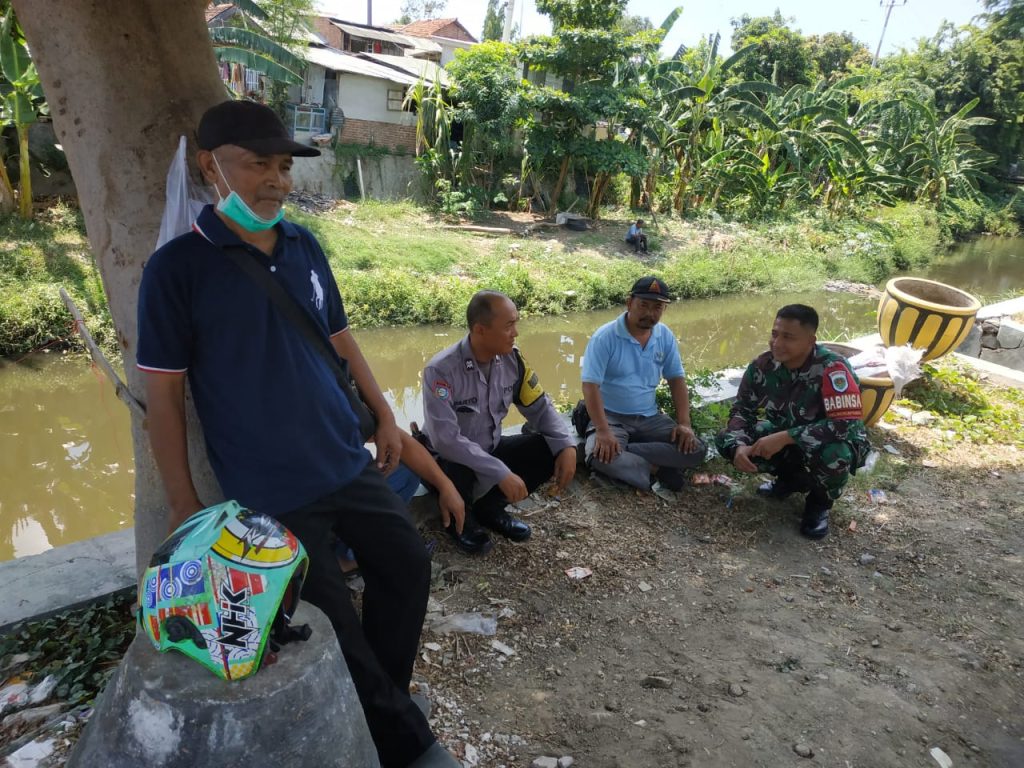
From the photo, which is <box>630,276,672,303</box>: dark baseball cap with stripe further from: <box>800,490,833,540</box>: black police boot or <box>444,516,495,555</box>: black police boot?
<box>444,516,495,555</box>: black police boot

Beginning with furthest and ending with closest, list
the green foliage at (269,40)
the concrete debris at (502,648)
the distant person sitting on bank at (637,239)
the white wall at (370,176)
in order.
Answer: the white wall at (370,176), the distant person sitting on bank at (637,239), the green foliage at (269,40), the concrete debris at (502,648)

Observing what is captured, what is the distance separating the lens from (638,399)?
4.14 meters

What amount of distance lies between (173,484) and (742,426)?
3.11 metres

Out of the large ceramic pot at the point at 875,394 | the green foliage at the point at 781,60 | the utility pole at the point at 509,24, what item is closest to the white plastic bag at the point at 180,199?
the large ceramic pot at the point at 875,394

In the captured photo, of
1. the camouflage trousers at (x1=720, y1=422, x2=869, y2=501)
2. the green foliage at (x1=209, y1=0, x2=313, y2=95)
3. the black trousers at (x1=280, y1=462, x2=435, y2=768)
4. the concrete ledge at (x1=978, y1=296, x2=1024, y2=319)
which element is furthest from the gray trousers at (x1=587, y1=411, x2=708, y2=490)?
the green foliage at (x1=209, y1=0, x2=313, y2=95)

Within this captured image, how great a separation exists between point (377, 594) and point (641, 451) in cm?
225

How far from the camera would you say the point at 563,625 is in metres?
2.90

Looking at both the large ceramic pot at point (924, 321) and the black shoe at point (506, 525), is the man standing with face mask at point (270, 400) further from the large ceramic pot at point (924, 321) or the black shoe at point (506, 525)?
the large ceramic pot at point (924, 321)

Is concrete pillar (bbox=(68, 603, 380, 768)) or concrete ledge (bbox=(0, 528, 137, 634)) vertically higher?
concrete pillar (bbox=(68, 603, 380, 768))

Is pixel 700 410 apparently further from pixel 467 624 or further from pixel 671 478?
pixel 467 624

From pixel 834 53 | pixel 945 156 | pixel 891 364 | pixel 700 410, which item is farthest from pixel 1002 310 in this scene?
pixel 834 53

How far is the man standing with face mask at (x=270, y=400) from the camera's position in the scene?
68.5 inches

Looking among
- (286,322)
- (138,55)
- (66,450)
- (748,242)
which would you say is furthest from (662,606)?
(748,242)

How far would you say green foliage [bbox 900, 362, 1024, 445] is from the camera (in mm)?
5418
